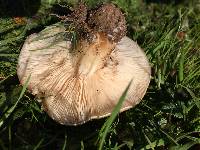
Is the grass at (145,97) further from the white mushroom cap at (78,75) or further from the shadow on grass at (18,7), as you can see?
the white mushroom cap at (78,75)

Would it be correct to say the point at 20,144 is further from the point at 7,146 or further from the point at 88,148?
the point at 88,148

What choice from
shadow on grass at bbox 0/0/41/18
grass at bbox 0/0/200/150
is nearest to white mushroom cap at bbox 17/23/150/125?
grass at bbox 0/0/200/150

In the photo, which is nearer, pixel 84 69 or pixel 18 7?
pixel 84 69

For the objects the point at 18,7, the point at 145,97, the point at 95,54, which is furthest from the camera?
the point at 18,7

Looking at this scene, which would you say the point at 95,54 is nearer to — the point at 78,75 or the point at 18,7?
the point at 78,75

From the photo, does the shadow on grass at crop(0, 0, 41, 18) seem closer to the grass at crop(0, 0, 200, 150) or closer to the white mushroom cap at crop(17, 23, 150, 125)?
the grass at crop(0, 0, 200, 150)

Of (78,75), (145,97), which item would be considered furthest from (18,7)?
(145,97)

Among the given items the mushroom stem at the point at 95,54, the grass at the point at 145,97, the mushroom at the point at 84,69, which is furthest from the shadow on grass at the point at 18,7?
the mushroom stem at the point at 95,54
